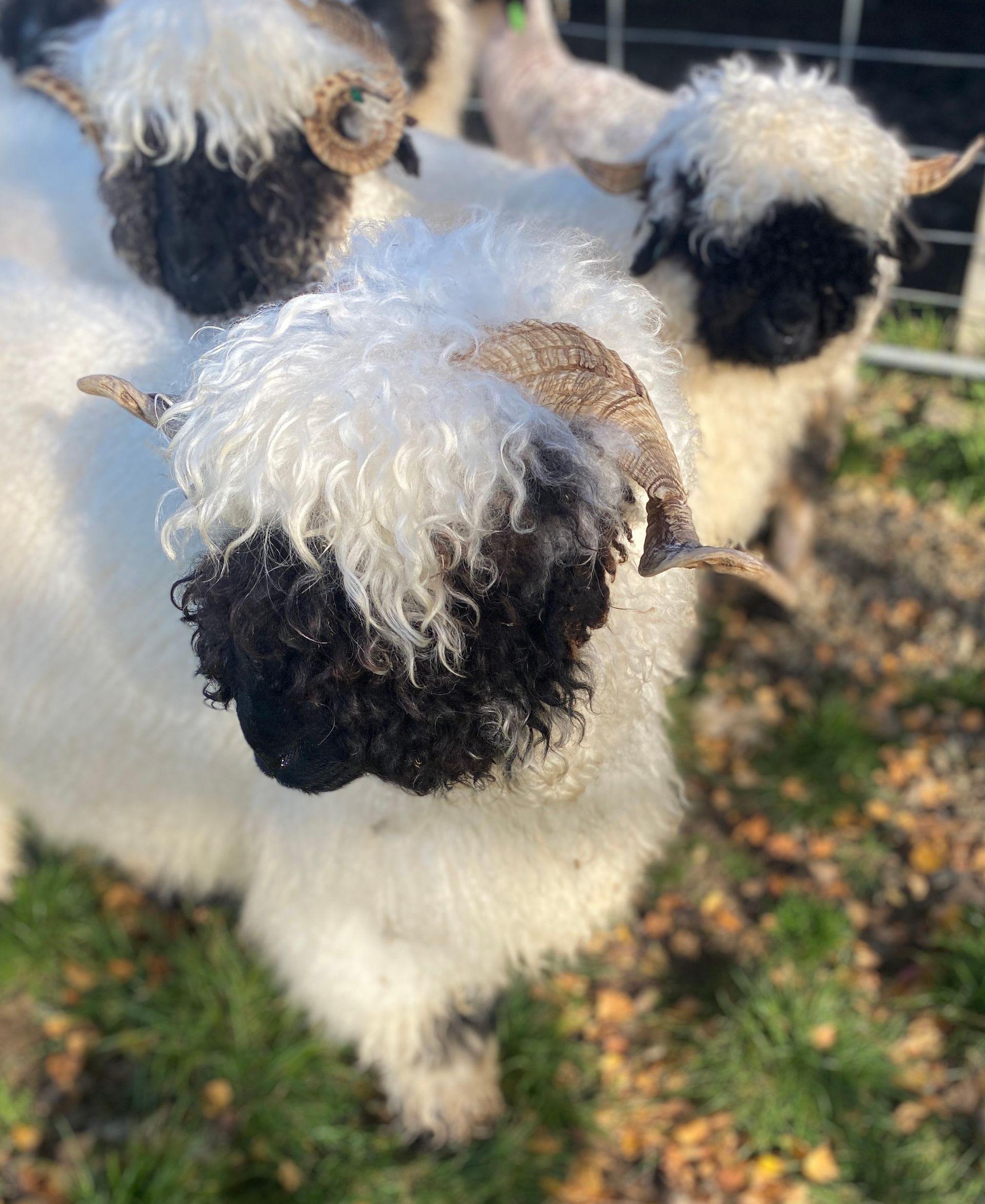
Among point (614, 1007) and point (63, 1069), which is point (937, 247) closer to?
point (614, 1007)

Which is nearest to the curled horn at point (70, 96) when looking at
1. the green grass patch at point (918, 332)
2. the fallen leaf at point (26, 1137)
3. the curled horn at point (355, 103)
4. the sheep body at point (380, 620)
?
the sheep body at point (380, 620)

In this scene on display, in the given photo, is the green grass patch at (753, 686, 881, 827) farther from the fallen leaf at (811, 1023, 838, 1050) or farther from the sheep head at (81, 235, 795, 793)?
the sheep head at (81, 235, 795, 793)

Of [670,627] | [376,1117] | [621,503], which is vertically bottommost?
[376,1117]

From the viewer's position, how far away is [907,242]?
3.05m

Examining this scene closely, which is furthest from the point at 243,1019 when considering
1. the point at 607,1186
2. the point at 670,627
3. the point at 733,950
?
the point at 670,627

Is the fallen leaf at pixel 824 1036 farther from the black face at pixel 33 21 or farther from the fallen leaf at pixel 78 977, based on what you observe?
the black face at pixel 33 21

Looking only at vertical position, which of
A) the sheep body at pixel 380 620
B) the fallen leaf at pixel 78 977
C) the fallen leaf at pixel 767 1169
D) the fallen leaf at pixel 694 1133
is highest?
the sheep body at pixel 380 620

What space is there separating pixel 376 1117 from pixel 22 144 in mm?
3806

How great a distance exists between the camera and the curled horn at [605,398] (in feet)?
4.90

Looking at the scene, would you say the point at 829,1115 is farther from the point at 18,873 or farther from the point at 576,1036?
the point at 18,873

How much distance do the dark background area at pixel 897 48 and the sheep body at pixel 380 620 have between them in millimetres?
4806

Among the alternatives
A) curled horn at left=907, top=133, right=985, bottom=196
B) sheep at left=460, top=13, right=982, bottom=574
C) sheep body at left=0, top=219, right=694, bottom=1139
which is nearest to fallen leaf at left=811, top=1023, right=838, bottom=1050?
sheep body at left=0, top=219, right=694, bottom=1139

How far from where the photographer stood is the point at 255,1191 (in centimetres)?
283

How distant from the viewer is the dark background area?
586 cm
